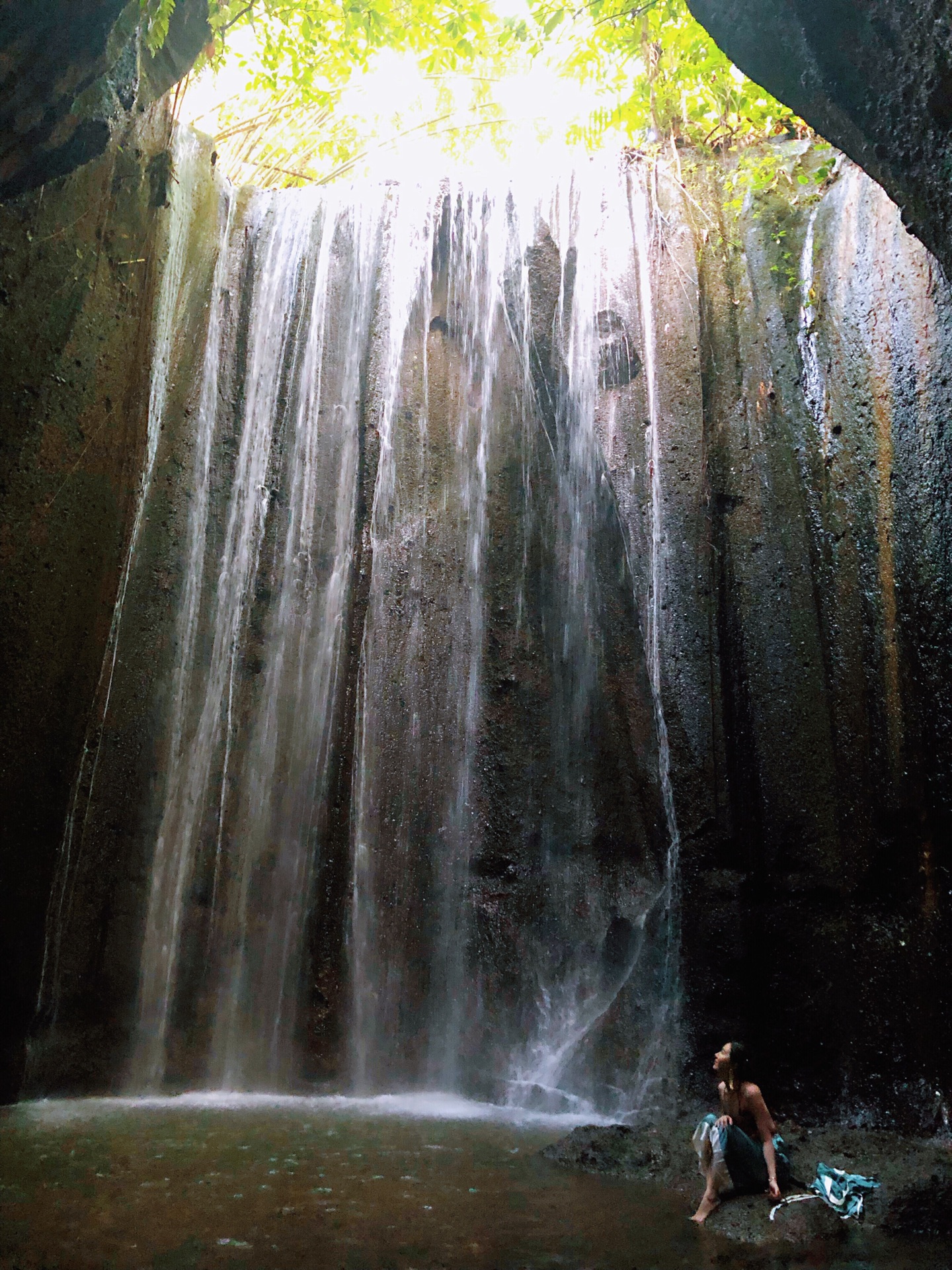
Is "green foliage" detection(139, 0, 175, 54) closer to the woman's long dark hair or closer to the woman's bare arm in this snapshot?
the woman's long dark hair

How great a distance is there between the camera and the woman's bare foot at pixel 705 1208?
13.0 feet

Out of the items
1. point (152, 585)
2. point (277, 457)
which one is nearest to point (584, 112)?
point (277, 457)

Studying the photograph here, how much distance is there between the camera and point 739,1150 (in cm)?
423

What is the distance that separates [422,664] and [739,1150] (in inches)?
175

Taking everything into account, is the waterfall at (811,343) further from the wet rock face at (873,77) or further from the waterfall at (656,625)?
the wet rock face at (873,77)

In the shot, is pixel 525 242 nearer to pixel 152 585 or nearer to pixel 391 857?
pixel 152 585

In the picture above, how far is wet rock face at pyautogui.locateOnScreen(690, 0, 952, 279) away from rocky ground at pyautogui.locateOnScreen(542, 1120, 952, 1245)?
3.94 meters

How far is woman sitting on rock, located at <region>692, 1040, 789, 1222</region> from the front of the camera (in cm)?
412

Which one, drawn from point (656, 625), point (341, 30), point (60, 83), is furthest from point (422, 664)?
point (341, 30)

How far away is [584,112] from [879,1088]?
944 cm

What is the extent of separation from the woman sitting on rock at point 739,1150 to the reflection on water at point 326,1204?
0.21m

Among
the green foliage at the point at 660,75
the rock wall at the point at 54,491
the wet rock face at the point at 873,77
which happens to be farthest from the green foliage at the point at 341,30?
the wet rock face at the point at 873,77

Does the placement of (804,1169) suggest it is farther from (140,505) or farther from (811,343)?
(140,505)

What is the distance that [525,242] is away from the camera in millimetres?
8664
